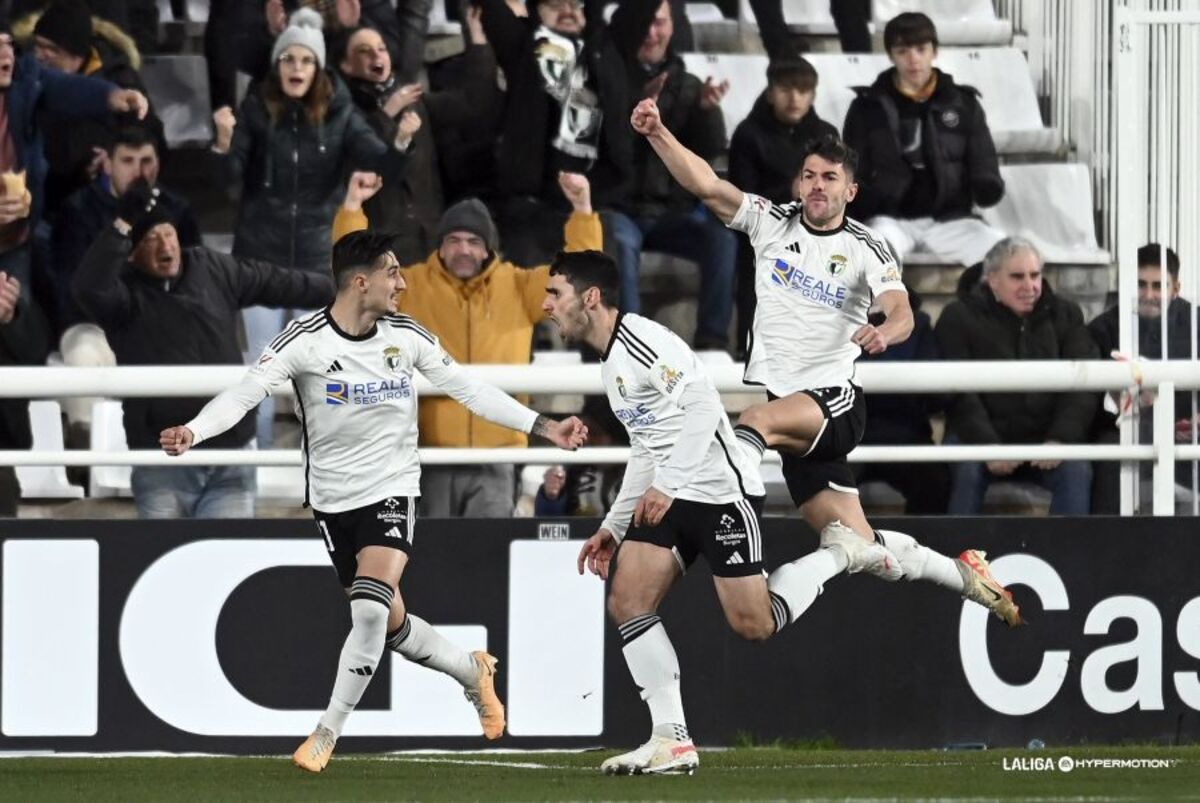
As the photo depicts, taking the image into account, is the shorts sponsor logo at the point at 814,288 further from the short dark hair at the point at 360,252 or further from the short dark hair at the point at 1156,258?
the short dark hair at the point at 1156,258

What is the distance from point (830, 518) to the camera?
8.15 m

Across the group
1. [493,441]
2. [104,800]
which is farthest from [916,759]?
[104,800]

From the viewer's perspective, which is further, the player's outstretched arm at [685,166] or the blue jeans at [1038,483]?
the blue jeans at [1038,483]

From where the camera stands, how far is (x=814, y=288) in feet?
26.5

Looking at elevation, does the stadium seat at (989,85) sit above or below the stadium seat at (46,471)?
above

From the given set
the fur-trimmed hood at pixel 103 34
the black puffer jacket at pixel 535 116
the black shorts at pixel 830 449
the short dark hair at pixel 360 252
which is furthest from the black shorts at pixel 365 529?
the fur-trimmed hood at pixel 103 34

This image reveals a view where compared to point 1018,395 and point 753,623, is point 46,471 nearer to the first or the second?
point 753,623

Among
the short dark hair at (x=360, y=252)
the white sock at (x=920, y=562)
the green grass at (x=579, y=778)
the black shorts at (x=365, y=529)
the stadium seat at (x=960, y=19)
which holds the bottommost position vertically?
the green grass at (x=579, y=778)

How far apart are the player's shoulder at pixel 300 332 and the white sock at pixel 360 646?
33.1 inches

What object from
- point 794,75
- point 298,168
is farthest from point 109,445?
point 794,75

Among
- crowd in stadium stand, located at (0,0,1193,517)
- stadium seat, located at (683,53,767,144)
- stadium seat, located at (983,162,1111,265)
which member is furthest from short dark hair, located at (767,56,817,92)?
stadium seat, located at (983,162,1111,265)

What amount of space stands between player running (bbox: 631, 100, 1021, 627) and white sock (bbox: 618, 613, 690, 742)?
88 cm

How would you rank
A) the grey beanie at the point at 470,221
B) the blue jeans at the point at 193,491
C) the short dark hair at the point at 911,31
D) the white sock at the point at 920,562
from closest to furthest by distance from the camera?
the white sock at the point at 920,562
the blue jeans at the point at 193,491
the grey beanie at the point at 470,221
the short dark hair at the point at 911,31

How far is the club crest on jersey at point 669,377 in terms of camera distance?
7.14 m
